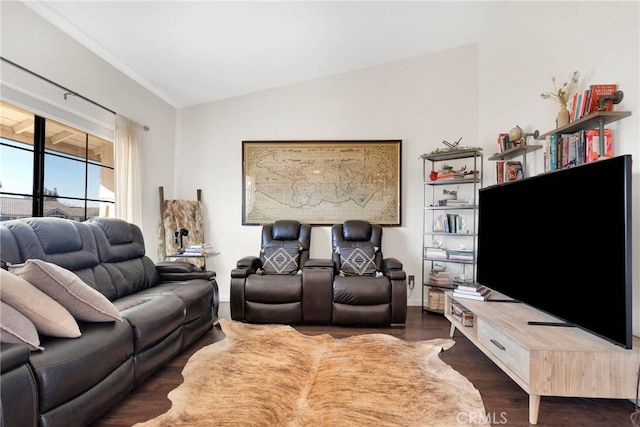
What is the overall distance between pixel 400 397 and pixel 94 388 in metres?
1.63

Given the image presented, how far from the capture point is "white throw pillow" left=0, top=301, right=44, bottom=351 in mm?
1222

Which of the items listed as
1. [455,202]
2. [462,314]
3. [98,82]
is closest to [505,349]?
[462,314]

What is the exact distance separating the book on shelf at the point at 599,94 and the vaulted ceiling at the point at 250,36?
1671mm

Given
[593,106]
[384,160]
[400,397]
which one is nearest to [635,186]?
[593,106]

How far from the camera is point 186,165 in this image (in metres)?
4.16

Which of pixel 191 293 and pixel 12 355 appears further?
pixel 191 293

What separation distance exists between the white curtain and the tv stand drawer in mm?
3513

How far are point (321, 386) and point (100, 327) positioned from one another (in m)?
1.32

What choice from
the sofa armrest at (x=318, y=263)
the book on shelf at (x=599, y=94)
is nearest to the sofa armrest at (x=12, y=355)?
the sofa armrest at (x=318, y=263)

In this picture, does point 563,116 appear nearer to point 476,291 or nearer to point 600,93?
point 600,93

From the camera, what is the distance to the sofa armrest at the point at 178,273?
9.41 feet

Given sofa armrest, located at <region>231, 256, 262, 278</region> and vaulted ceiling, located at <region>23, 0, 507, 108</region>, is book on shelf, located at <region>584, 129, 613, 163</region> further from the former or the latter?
sofa armrest, located at <region>231, 256, 262, 278</region>

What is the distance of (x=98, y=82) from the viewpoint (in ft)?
9.50

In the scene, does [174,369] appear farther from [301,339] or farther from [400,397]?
[400,397]
